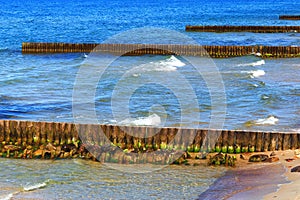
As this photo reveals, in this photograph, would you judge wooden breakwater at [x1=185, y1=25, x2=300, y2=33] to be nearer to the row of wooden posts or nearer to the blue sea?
the blue sea

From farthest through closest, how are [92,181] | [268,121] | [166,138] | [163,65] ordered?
1. [163,65]
2. [268,121]
3. [166,138]
4. [92,181]

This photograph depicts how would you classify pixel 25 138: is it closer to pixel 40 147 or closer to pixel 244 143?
pixel 40 147

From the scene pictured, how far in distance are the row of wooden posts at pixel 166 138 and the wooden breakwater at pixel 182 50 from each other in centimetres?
2967

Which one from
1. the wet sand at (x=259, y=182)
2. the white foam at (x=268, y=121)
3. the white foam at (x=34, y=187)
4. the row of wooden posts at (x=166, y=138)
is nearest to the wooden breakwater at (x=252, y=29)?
the white foam at (x=268, y=121)

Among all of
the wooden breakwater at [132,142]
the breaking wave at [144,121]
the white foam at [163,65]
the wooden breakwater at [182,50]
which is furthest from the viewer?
the wooden breakwater at [182,50]

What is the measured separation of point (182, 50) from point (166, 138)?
1183 inches

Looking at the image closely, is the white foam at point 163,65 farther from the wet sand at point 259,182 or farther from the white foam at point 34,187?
the white foam at point 34,187

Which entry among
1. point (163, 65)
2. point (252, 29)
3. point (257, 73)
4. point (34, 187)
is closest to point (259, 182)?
point (34, 187)

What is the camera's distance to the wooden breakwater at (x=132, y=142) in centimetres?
2041

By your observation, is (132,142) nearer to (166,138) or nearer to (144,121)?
(166,138)

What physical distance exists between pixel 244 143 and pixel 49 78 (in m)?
22.3

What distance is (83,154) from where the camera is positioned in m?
20.4

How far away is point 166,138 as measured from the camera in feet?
68.5

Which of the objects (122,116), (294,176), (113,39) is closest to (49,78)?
(122,116)
